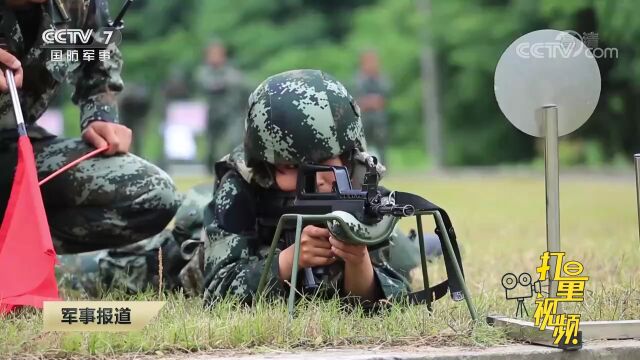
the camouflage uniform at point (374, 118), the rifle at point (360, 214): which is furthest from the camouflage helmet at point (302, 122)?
the camouflage uniform at point (374, 118)

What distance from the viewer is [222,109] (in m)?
19.8

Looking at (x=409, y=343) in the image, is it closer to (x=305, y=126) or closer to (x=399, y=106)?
(x=305, y=126)

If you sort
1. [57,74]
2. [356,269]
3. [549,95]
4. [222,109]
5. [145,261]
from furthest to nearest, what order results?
[222,109], [145,261], [57,74], [356,269], [549,95]

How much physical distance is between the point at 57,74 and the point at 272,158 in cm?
113

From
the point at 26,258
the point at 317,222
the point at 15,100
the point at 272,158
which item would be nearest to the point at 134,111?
the point at 15,100

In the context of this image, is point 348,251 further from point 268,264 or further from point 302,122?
point 302,122

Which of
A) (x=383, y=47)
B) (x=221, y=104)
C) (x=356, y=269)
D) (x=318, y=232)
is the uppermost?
(x=383, y=47)

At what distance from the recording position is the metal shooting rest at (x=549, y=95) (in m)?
3.39

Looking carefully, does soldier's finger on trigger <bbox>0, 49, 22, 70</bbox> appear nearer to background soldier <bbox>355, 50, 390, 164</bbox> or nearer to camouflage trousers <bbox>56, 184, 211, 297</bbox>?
camouflage trousers <bbox>56, 184, 211, 297</bbox>

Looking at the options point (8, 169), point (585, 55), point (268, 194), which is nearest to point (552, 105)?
point (585, 55)

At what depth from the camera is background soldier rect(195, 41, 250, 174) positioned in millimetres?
19531

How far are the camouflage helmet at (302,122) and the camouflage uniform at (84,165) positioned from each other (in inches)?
33.5

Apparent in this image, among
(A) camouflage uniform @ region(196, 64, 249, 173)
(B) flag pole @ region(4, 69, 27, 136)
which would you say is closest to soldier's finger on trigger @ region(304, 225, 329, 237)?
(B) flag pole @ region(4, 69, 27, 136)

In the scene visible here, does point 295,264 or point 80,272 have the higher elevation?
point 295,264
